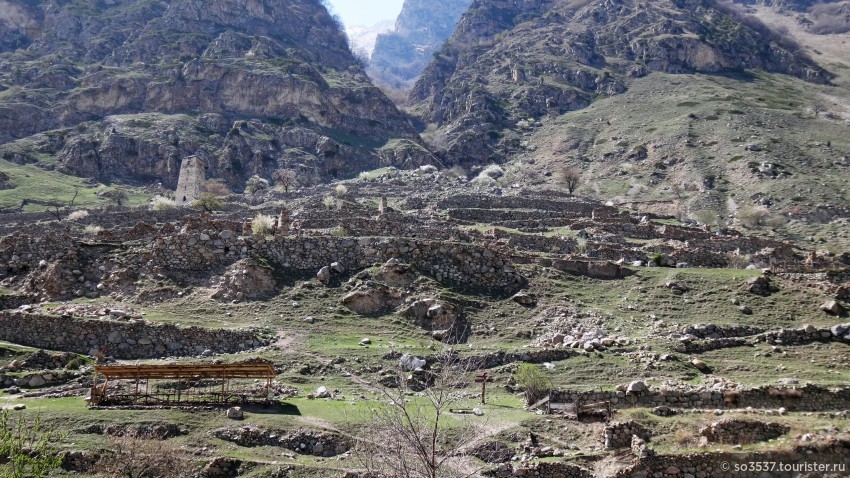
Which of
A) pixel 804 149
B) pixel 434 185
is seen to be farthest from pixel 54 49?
pixel 804 149

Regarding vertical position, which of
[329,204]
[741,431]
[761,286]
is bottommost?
[741,431]

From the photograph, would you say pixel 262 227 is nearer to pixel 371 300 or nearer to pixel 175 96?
pixel 371 300

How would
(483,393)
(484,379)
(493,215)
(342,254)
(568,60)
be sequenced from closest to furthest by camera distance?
(483,393), (484,379), (342,254), (493,215), (568,60)

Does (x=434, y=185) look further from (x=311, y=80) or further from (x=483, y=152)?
(x=311, y=80)

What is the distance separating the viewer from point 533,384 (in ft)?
60.7

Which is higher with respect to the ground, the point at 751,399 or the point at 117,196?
the point at 751,399

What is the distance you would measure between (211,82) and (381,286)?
313 ft

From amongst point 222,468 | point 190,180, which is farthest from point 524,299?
point 190,180

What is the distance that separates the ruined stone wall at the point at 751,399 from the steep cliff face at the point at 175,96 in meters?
75.2

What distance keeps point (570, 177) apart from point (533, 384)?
60868 mm

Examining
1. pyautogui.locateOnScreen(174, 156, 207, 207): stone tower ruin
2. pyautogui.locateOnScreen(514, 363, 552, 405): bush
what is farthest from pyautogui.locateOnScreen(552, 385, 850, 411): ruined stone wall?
pyautogui.locateOnScreen(174, 156, 207, 207): stone tower ruin

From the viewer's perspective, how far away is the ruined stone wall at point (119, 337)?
20781 millimetres

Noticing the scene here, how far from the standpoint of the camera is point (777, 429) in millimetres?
15344

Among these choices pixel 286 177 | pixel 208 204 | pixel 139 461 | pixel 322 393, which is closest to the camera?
pixel 139 461
